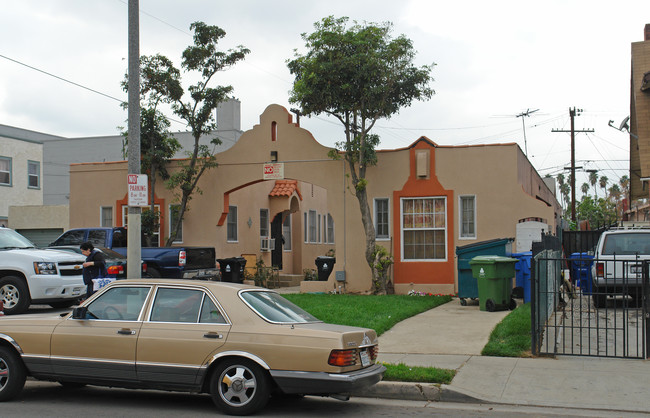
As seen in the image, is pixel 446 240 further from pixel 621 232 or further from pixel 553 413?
pixel 553 413

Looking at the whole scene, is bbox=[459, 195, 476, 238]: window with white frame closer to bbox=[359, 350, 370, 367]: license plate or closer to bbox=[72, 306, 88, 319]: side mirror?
bbox=[359, 350, 370, 367]: license plate

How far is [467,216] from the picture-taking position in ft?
62.4

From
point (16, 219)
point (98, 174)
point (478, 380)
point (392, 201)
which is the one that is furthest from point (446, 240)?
point (16, 219)

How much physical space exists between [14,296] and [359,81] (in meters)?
9.90

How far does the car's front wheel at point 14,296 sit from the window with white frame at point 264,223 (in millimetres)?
12246

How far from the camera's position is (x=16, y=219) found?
31.9 metres

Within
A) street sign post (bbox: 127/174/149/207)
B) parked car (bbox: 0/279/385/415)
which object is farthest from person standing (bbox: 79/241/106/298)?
parked car (bbox: 0/279/385/415)

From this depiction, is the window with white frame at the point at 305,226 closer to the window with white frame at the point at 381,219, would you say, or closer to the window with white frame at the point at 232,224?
the window with white frame at the point at 232,224

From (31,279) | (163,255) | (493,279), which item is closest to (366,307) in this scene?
(493,279)

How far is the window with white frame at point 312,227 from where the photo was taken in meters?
29.6

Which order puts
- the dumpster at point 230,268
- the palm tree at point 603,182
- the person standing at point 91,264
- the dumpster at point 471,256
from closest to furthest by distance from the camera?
the person standing at point 91,264 < the dumpster at point 471,256 < the dumpster at point 230,268 < the palm tree at point 603,182

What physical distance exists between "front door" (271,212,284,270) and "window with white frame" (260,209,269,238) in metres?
0.38

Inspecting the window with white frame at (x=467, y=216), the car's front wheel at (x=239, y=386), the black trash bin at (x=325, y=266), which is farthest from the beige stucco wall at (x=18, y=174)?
the car's front wheel at (x=239, y=386)

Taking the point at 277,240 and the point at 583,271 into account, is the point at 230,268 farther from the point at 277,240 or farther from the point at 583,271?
the point at 583,271
